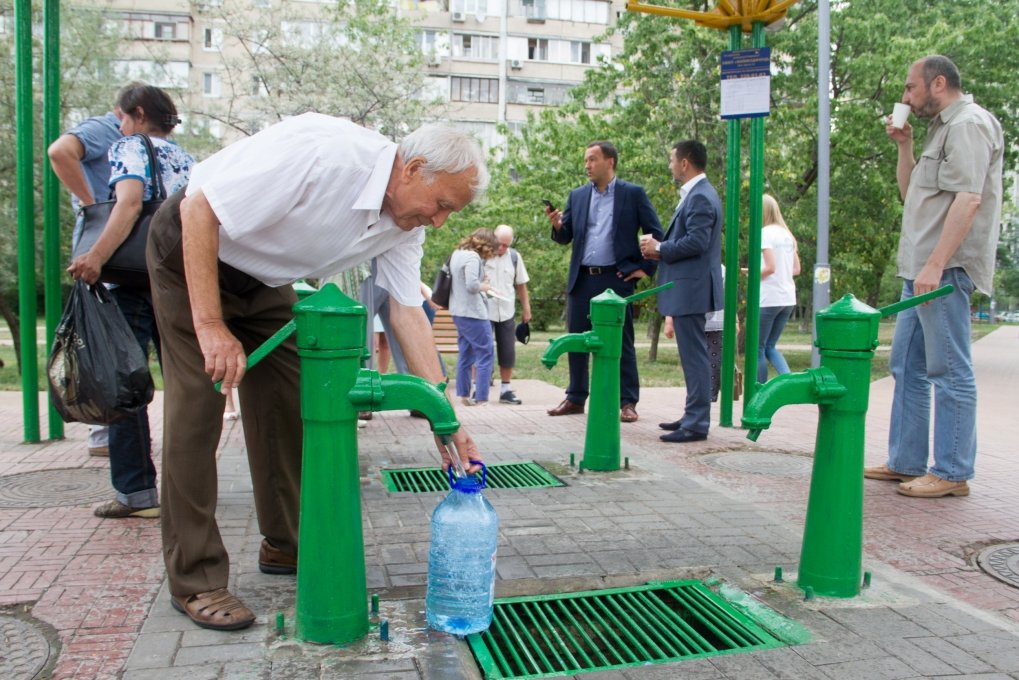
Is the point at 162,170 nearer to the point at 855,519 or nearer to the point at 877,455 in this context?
the point at 855,519

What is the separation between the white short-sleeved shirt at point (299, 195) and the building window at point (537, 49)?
43.3 m

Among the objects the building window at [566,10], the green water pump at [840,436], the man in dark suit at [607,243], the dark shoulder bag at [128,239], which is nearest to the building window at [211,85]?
the building window at [566,10]

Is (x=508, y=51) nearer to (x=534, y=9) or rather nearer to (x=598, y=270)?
(x=534, y=9)

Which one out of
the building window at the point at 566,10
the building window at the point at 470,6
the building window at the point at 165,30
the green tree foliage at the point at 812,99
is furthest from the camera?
the building window at the point at 566,10

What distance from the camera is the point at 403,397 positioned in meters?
2.48

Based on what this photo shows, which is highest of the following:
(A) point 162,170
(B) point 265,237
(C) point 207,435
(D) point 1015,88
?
(D) point 1015,88

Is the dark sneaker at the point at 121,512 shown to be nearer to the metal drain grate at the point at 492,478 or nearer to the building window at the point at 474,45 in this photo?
the metal drain grate at the point at 492,478

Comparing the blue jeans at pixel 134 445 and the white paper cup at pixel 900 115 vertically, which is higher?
the white paper cup at pixel 900 115

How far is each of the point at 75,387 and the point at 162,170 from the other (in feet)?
3.42

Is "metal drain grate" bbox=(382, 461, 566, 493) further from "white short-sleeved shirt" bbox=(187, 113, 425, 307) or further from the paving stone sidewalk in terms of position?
"white short-sleeved shirt" bbox=(187, 113, 425, 307)

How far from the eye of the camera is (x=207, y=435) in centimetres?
269

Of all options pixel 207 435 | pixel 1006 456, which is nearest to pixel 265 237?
pixel 207 435

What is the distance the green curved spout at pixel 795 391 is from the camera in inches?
108

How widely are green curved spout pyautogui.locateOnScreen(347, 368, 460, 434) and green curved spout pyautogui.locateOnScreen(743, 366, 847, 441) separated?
1.01 meters
